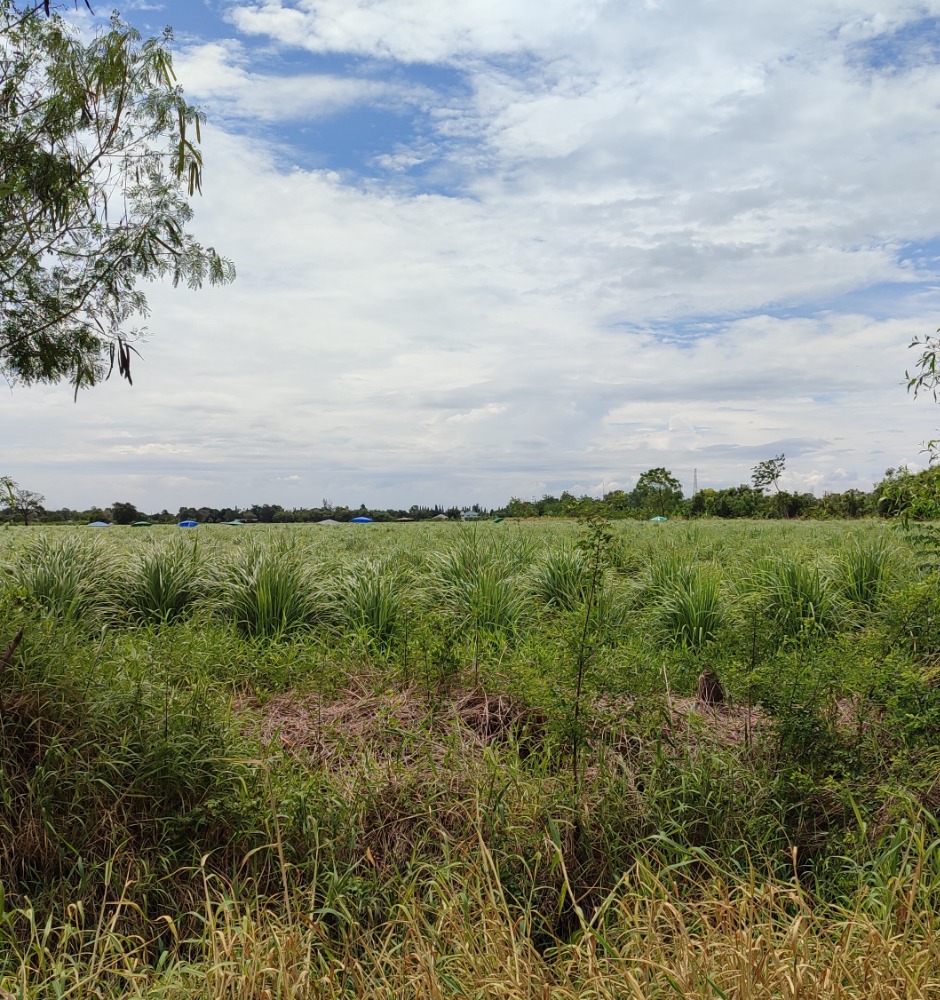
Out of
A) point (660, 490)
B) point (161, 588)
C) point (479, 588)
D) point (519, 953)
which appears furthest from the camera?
point (660, 490)

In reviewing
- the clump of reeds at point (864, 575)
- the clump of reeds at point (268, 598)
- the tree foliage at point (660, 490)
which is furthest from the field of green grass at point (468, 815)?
the tree foliage at point (660, 490)

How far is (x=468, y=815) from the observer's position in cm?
395

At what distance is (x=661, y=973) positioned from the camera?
2727mm

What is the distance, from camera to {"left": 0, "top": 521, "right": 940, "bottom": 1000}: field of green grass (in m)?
2.90

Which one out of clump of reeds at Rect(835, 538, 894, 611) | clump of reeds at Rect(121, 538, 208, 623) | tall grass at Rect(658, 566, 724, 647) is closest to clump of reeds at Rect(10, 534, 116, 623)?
clump of reeds at Rect(121, 538, 208, 623)

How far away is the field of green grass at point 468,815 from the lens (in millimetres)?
2898

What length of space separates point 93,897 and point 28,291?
145 inches

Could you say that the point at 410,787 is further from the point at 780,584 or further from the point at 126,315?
the point at 780,584

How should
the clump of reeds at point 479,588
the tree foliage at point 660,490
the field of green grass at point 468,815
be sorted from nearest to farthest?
the field of green grass at point 468,815 → the clump of reeds at point 479,588 → the tree foliage at point 660,490

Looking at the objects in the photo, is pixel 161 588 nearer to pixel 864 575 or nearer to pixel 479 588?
pixel 479 588

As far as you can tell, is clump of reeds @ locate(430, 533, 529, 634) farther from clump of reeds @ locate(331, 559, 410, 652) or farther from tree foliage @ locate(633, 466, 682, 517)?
tree foliage @ locate(633, 466, 682, 517)

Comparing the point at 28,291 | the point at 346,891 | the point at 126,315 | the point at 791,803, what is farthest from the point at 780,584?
the point at 28,291

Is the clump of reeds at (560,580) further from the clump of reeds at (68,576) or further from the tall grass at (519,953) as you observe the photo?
the tall grass at (519,953)

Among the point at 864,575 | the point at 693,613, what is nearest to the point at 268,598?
the point at 693,613
